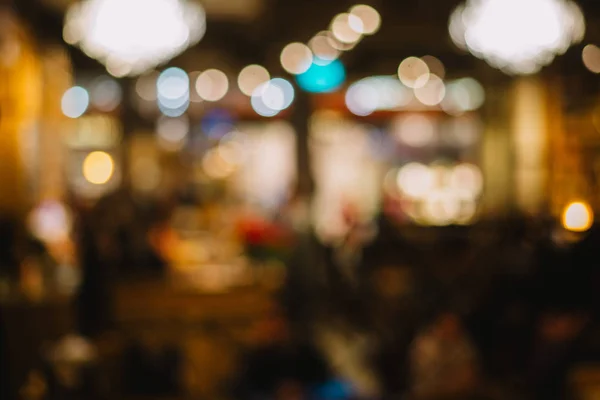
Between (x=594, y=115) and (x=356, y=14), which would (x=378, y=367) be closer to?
(x=594, y=115)

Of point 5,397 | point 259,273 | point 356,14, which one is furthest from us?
point 356,14

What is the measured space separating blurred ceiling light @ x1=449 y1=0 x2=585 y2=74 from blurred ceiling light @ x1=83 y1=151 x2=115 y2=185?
13.1 m

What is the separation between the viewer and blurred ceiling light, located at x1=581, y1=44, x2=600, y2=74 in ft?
25.8

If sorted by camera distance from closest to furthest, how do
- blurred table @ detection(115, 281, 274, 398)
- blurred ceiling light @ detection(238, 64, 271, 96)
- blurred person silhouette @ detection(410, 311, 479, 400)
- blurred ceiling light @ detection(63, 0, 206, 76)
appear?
blurred ceiling light @ detection(63, 0, 206, 76)
blurred person silhouette @ detection(410, 311, 479, 400)
blurred table @ detection(115, 281, 274, 398)
blurred ceiling light @ detection(238, 64, 271, 96)

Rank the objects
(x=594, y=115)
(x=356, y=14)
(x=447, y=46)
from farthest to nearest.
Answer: (x=447, y=46) → (x=356, y=14) → (x=594, y=115)

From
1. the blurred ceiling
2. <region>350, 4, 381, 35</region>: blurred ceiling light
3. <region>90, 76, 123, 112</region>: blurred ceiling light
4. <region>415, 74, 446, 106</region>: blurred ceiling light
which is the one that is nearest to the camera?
the blurred ceiling

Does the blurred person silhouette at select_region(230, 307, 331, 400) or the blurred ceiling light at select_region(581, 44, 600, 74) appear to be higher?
the blurred ceiling light at select_region(581, 44, 600, 74)

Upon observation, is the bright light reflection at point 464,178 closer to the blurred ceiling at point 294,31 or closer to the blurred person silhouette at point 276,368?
the blurred ceiling at point 294,31

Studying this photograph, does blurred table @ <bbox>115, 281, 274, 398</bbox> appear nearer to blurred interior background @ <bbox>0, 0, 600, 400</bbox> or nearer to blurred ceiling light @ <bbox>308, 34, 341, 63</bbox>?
blurred interior background @ <bbox>0, 0, 600, 400</bbox>

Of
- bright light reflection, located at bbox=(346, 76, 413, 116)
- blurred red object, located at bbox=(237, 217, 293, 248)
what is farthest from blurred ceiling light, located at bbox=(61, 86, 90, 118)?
bright light reflection, located at bbox=(346, 76, 413, 116)

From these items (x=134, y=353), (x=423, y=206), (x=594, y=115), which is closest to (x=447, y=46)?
(x=423, y=206)

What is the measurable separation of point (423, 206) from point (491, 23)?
1319cm

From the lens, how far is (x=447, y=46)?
15.7m

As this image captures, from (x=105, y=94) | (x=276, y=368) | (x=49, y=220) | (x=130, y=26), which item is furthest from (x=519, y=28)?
(x=105, y=94)
